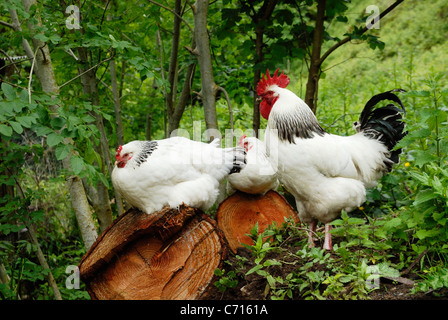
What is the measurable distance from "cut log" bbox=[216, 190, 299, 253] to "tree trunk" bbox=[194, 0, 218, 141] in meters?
0.73

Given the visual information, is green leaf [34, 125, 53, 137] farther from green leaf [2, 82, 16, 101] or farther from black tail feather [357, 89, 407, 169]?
black tail feather [357, 89, 407, 169]

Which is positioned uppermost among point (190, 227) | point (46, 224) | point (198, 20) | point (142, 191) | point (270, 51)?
point (198, 20)

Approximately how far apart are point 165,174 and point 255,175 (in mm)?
913

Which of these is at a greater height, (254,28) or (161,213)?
(254,28)

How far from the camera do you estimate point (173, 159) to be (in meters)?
3.08

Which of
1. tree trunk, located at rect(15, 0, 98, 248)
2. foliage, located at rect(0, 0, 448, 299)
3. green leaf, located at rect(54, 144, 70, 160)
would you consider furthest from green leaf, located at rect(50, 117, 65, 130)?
tree trunk, located at rect(15, 0, 98, 248)

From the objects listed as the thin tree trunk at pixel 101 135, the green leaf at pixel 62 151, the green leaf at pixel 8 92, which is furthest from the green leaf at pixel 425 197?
the thin tree trunk at pixel 101 135

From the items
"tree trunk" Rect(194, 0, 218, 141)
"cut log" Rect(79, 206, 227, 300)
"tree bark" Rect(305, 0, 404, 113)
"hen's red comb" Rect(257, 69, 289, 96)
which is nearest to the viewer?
"cut log" Rect(79, 206, 227, 300)

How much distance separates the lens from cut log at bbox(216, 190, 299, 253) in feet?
12.0

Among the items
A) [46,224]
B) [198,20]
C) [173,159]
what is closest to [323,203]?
[173,159]

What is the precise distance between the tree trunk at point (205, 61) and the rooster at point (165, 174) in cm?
83

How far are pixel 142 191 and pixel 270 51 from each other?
254 cm

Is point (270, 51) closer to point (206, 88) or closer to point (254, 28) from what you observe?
point (254, 28)

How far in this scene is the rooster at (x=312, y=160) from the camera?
3.18m
